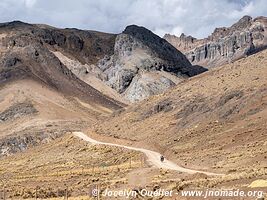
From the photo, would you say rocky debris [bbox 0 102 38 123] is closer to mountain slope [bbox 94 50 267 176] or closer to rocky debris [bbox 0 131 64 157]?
rocky debris [bbox 0 131 64 157]

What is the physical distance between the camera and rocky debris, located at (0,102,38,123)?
152375 millimetres

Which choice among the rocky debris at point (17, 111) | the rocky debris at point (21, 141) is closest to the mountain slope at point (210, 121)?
the rocky debris at point (21, 141)

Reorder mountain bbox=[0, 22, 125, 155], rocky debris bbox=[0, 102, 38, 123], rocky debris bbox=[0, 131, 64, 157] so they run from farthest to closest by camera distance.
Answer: rocky debris bbox=[0, 102, 38, 123] < mountain bbox=[0, 22, 125, 155] < rocky debris bbox=[0, 131, 64, 157]

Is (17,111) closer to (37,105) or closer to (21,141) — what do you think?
(37,105)

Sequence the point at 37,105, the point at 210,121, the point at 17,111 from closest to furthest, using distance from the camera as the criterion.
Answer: the point at 210,121 → the point at 17,111 → the point at 37,105

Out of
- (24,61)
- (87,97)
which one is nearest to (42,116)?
(87,97)

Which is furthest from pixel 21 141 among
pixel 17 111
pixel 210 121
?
pixel 210 121

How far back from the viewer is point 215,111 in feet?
277

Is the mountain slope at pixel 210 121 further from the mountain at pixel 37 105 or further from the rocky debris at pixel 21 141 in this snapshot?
the mountain at pixel 37 105

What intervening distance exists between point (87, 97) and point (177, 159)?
401 feet

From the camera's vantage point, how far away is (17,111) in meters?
156

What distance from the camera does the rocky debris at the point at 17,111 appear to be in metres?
152

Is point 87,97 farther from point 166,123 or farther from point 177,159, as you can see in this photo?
point 177,159

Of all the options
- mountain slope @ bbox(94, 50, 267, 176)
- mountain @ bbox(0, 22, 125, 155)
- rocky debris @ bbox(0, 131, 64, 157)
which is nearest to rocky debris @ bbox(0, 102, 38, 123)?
mountain @ bbox(0, 22, 125, 155)
